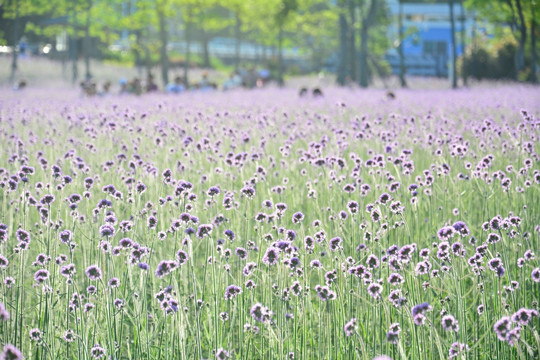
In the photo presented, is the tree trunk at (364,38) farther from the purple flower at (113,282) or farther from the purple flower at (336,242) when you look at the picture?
the purple flower at (113,282)

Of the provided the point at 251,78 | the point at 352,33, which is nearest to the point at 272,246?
the point at 251,78

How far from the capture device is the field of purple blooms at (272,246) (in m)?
2.75

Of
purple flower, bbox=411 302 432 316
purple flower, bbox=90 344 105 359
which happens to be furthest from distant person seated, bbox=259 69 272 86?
purple flower, bbox=411 302 432 316

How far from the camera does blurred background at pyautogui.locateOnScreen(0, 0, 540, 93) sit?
109 feet

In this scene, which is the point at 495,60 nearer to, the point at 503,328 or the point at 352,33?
the point at 352,33

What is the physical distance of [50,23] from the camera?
48875 millimetres

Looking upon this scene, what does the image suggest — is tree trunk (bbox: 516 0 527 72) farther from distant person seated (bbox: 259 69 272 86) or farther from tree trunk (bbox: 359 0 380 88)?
distant person seated (bbox: 259 69 272 86)

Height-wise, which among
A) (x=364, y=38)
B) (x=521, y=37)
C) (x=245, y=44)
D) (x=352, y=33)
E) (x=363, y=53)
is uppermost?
(x=245, y=44)

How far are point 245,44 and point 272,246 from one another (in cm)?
7525

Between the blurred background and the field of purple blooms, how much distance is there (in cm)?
1721

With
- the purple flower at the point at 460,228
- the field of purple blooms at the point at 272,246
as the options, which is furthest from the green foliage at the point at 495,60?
the purple flower at the point at 460,228

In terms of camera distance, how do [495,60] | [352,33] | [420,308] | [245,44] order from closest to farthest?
[420,308], [352,33], [495,60], [245,44]

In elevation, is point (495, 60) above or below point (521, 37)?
below

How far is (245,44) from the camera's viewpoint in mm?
76000
